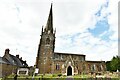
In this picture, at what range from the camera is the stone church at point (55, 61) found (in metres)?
51.0

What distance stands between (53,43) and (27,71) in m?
13.3

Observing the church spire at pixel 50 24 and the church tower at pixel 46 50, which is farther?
the church spire at pixel 50 24

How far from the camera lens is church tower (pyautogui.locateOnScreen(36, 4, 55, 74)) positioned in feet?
168

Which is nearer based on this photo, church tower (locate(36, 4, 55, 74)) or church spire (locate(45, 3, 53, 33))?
church tower (locate(36, 4, 55, 74))

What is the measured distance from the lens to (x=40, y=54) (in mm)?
52844

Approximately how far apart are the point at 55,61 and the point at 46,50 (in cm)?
482

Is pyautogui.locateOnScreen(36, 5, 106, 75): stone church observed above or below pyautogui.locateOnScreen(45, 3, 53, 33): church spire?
below

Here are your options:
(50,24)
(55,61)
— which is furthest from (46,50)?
(50,24)

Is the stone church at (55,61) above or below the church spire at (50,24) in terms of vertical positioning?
below

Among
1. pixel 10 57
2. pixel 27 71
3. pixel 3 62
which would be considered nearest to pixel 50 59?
pixel 27 71

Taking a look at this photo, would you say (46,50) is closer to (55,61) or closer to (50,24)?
(55,61)

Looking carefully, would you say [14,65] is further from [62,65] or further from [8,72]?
[62,65]

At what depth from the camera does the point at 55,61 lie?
51.8m

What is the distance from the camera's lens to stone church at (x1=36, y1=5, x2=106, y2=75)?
167ft
